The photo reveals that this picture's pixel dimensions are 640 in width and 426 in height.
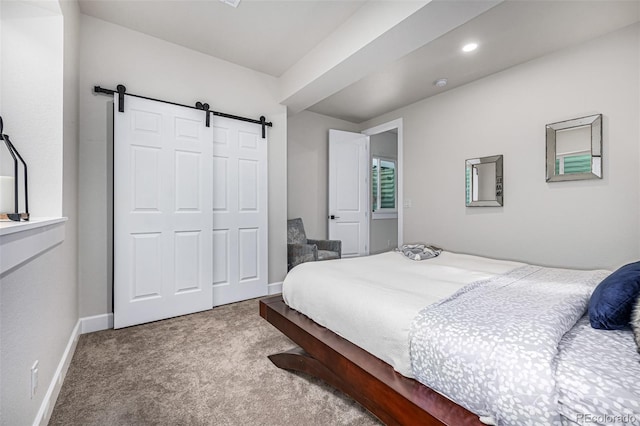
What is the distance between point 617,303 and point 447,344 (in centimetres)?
62

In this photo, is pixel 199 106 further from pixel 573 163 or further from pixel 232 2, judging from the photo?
pixel 573 163

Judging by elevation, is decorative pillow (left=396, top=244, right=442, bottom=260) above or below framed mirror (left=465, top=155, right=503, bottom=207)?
below

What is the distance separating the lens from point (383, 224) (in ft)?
17.7

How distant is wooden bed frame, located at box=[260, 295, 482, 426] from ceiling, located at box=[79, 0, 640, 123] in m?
2.09

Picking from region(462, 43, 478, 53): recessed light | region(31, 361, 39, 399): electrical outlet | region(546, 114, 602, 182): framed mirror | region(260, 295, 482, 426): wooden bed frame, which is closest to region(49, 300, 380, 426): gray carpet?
region(260, 295, 482, 426): wooden bed frame

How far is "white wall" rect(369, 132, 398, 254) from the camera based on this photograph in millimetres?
5180

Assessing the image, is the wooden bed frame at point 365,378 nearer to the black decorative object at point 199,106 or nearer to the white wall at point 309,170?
the black decorative object at point 199,106

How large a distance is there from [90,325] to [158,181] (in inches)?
53.4

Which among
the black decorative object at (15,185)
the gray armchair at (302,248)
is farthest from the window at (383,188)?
the black decorative object at (15,185)

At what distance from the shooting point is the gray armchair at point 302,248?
3.38 meters

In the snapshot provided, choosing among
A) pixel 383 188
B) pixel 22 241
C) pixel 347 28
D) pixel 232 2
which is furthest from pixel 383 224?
pixel 22 241

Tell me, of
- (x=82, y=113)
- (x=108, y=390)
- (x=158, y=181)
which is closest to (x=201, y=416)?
(x=108, y=390)

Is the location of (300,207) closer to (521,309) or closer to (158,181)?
(158,181)

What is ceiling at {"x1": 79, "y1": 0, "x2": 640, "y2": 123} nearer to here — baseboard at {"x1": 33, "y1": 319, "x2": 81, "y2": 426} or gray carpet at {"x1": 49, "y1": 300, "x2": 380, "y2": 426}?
gray carpet at {"x1": 49, "y1": 300, "x2": 380, "y2": 426}
